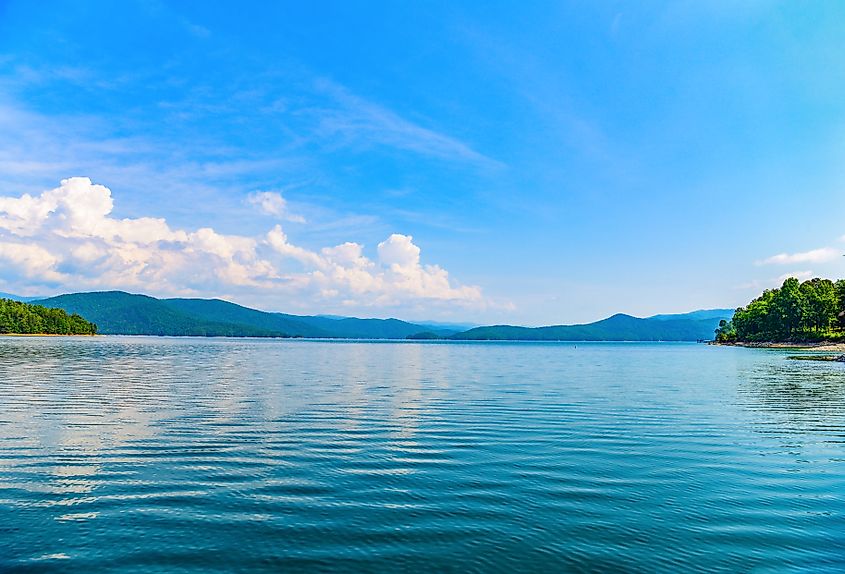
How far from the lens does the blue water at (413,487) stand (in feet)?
51.2

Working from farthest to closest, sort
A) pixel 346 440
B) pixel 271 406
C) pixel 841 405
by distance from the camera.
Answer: pixel 841 405 → pixel 271 406 → pixel 346 440

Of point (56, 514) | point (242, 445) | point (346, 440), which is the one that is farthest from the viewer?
point (346, 440)

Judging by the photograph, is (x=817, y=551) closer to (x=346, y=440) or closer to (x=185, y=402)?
(x=346, y=440)

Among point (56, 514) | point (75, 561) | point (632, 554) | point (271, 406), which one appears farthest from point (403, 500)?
point (271, 406)

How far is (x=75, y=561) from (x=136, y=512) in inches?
153

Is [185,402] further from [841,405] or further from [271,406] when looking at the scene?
[841,405]

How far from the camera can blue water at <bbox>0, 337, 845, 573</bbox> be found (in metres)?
15.6

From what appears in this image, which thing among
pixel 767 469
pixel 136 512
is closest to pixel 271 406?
pixel 136 512

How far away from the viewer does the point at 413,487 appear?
22250 mm

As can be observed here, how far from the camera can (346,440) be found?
31922mm

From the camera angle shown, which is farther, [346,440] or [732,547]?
[346,440]

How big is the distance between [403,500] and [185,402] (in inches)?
1307

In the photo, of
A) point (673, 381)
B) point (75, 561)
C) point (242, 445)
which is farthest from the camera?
point (673, 381)

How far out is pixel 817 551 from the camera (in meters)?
16.3
